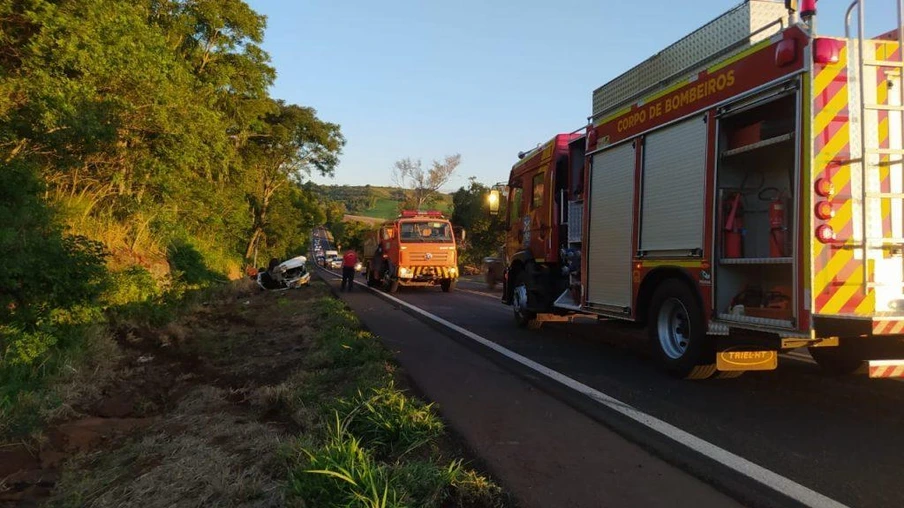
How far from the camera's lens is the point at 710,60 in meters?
6.19

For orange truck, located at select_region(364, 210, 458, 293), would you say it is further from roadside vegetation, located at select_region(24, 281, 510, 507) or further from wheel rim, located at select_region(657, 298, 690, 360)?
wheel rim, located at select_region(657, 298, 690, 360)

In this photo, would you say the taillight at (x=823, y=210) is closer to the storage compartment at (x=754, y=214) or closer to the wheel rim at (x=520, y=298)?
the storage compartment at (x=754, y=214)

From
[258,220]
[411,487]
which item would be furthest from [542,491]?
[258,220]

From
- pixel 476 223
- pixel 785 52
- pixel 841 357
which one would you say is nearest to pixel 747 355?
pixel 841 357

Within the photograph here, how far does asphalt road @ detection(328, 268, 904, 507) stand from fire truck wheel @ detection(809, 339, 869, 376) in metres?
0.16

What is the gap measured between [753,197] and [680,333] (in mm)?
1718

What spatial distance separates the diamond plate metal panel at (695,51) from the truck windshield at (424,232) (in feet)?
45.5

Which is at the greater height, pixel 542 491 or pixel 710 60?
pixel 710 60

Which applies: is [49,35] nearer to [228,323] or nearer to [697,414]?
[228,323]

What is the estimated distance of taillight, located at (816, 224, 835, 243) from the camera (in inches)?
190

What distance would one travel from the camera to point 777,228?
5.51 meters

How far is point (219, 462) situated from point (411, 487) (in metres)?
1.66

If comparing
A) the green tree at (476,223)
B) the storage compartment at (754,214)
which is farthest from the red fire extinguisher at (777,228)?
the green tree at (476,223)

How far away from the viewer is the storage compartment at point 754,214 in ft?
18.0
